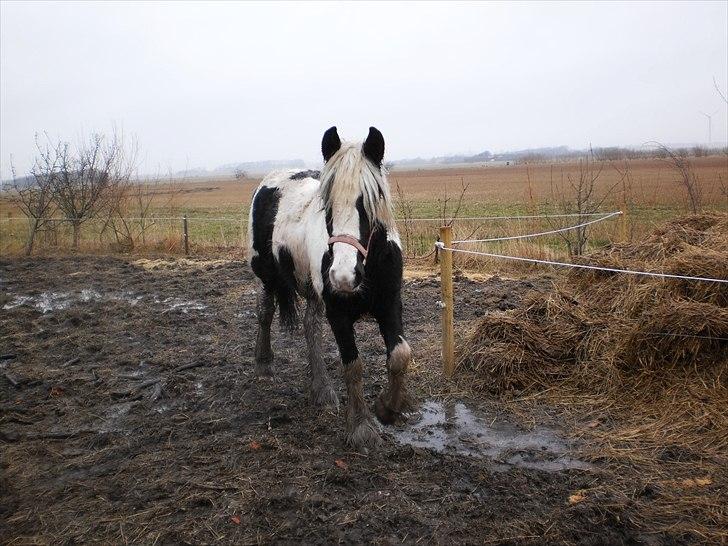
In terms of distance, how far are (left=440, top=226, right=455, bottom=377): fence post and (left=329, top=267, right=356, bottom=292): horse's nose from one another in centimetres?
185

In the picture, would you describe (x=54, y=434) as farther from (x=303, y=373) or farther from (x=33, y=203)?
(x=33, y=203)

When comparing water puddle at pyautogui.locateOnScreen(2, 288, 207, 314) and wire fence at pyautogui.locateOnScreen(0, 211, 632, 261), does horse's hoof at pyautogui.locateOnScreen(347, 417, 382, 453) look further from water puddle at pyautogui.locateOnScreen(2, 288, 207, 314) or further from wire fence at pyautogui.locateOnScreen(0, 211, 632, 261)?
wire fence at pyautogui.locateOnScreen(0, 211, 632, 261)

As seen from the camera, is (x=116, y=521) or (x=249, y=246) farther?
(x=249, y=246)

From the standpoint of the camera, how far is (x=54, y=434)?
4.06 m

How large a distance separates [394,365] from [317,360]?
123 cm

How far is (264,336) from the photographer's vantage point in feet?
17.5

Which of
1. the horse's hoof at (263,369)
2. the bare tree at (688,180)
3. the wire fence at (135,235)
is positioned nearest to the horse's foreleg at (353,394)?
the horse's hoof at (263,369)

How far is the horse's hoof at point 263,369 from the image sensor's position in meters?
5.21

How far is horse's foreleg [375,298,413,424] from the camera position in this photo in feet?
11.6

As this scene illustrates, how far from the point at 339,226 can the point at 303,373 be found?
8.22 ft

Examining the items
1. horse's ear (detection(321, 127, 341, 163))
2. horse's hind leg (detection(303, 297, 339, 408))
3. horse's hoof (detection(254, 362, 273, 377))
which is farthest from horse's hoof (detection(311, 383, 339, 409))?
horse's ear (detection(321, 127, 341, 163))

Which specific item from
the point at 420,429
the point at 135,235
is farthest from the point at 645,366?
the point at 135,235

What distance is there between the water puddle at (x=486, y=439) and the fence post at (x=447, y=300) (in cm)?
59

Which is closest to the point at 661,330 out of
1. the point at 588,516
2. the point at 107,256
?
the point at 588,516
